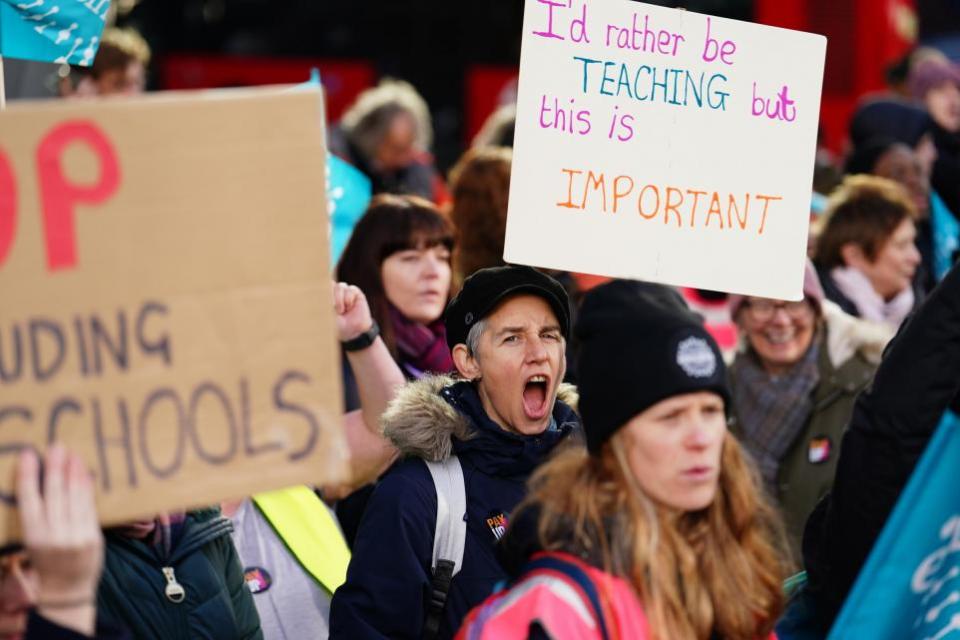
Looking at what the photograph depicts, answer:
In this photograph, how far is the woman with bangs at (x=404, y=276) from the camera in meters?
5.05

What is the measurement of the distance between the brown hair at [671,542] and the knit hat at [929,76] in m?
6.92

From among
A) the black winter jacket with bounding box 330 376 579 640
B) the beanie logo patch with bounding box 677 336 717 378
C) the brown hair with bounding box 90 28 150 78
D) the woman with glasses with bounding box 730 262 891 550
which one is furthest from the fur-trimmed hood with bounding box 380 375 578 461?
the brown hair with bounding box 90 28 150 78

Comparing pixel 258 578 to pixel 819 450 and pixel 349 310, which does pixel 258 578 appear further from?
pixel 819 450

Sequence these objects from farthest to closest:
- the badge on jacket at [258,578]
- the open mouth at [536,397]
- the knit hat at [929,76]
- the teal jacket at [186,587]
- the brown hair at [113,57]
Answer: the knit hat at [929,76] < the brown hair at [113,57] < the badge on jacket at [258,578] < the open mouth at [536,397] < the teal jacket at [186,587]

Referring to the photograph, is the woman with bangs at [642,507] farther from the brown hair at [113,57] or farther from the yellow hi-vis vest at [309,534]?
the brown hair at [113,57]

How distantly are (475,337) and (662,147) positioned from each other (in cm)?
68

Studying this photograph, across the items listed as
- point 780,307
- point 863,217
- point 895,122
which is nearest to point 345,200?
point 780,307

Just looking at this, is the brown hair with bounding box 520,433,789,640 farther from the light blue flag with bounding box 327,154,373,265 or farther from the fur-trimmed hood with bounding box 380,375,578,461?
the light blue flag with bounding box 327,154,373,265

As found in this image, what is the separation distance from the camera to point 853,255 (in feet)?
21.5

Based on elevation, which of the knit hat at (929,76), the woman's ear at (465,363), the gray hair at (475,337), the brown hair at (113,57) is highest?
the knit hat at (929,76)

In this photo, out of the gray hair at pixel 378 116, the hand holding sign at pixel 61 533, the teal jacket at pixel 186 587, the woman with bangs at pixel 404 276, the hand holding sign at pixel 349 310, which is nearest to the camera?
the hand holding sign at pixel 61 533

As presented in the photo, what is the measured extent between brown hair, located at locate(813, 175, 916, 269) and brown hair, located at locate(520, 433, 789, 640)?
3.64m

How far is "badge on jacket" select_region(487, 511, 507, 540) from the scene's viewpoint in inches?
140

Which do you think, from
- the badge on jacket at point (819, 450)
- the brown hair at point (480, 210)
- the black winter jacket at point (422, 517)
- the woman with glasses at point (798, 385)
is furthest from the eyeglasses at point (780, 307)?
the black winter jacket at point (422, 517)
